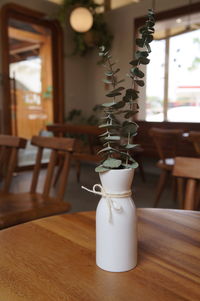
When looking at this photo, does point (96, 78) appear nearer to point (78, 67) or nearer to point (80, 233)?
point (78, 67)

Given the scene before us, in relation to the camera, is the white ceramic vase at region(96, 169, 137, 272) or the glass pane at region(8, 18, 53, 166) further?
the glass pane at region(8, 18, 53, 166)

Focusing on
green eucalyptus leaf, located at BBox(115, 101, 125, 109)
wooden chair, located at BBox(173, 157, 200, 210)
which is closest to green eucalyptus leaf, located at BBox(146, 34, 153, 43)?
green eucalyptus leaf, located at BBox(115, 101, 125, 109)

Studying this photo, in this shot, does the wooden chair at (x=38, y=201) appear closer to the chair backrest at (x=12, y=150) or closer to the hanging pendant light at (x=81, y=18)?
the chair backrest at (x=12, y=150)

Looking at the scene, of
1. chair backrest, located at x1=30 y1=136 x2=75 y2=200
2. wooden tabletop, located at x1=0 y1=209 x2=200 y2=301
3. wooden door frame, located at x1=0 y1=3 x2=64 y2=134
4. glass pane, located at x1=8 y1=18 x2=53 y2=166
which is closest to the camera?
wooden tabletop, located at x1=0 y1=209 x2=200 y2=301

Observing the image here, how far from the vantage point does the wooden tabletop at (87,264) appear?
1.75ft

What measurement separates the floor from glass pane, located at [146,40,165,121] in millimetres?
879

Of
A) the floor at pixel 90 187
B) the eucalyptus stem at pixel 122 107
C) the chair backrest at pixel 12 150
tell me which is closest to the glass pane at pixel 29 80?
the floor at pixel 90 187

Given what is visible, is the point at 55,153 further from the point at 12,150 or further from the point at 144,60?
the point at 144,60

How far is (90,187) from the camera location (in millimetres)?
3844

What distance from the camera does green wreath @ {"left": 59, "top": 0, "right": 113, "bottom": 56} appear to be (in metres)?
4.66

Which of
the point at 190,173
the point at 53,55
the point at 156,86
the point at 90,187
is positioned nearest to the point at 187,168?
the point at 190,173

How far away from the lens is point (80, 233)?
797 millimetres

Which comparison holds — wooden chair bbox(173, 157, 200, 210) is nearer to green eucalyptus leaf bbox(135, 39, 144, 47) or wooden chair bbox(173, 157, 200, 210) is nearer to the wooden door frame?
green eucalyptus leaf bbox(135, 39, 144, 47)

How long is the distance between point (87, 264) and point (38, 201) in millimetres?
998
